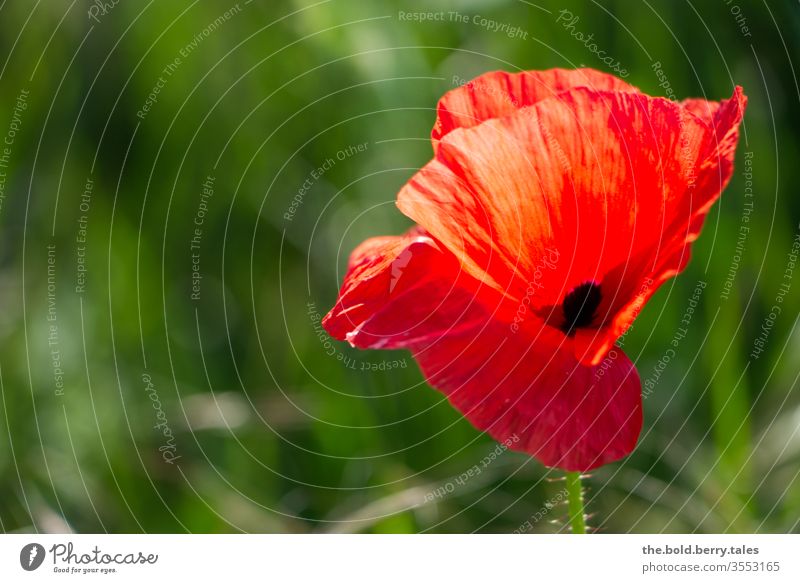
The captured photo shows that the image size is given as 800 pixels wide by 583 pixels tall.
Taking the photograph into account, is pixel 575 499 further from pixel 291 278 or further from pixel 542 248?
pixel 291 278

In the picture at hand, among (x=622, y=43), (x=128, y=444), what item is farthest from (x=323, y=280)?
(x=622, y=43)

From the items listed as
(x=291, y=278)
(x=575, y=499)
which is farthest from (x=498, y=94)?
(x=291, y=278)

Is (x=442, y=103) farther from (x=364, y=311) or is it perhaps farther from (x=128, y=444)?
(x=128, y=444)

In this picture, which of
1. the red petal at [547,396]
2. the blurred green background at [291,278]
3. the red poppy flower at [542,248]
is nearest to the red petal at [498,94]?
the red poppy flower at [542,248]
